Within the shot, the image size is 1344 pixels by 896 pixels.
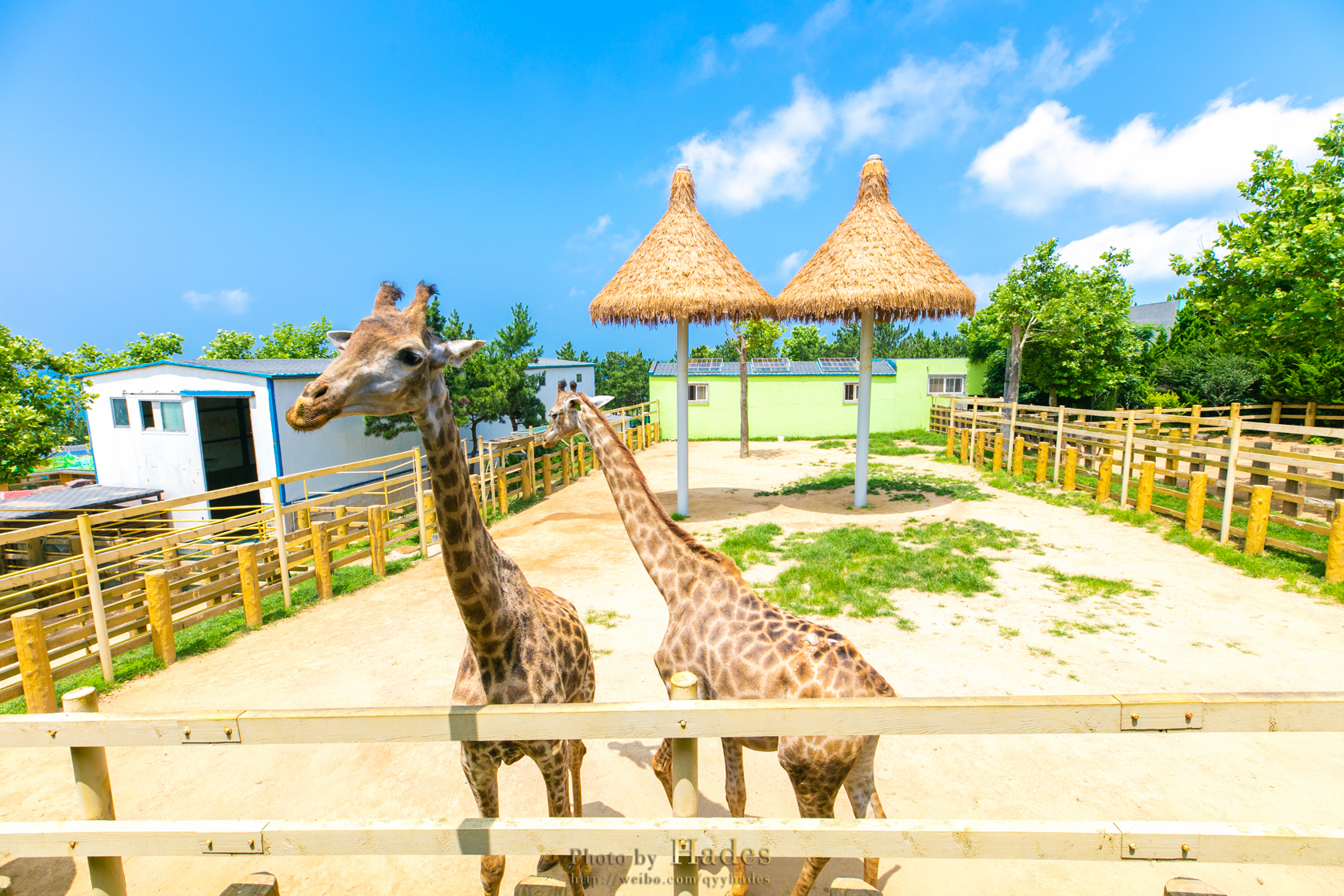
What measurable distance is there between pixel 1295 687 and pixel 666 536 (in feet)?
18.0

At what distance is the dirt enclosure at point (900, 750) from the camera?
3.22 m

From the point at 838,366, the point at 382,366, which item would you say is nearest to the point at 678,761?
the point at 382,366

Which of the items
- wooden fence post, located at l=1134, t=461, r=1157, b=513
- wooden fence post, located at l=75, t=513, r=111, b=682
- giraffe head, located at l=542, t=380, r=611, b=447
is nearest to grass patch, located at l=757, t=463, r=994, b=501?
wooden fence post, located at l=1134, t=461, r=1157, b=513

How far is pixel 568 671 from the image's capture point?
2920 millimetres

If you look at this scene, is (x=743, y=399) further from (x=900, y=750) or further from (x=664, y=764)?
(x=664, y=764)

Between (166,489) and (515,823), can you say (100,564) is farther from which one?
(166,489)

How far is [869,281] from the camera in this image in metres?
10.2

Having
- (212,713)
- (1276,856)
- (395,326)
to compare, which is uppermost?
(395,326)

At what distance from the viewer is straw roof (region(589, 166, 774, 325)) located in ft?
32.2

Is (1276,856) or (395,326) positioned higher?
(395,326)

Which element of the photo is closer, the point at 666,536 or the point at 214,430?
the point at 666,536

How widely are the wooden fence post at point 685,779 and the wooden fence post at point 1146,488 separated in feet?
35.2

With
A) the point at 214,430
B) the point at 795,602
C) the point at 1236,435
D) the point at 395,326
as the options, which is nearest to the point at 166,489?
the point at 214,430

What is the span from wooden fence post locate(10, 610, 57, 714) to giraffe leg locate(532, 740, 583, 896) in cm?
510
